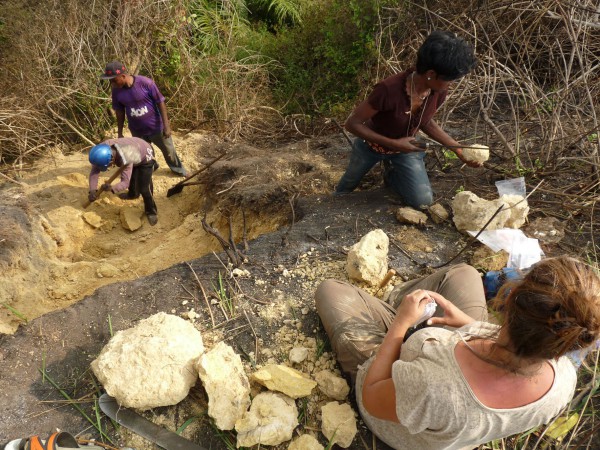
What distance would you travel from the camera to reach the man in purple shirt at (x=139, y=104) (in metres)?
3.66

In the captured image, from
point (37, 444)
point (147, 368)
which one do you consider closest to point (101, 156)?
point (147, 368)

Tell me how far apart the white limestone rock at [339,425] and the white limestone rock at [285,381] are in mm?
120

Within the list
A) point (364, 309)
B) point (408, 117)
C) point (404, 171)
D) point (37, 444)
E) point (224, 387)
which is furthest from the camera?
point (404, 171)

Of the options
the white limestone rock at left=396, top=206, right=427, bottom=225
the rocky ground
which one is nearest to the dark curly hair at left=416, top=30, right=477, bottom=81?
the white limestone rock at left=396, top=206, right=427, bottom=225

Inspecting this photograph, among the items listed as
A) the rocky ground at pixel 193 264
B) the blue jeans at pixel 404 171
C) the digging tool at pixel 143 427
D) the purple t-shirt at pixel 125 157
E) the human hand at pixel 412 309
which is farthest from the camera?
the purple t-shirt at pixel 125 157

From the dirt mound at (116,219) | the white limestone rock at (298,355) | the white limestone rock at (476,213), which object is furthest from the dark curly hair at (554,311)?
the dirt mound at (116,219)

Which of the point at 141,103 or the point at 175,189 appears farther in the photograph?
the point at 175,189

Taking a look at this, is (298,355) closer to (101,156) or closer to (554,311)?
→ (554,311)

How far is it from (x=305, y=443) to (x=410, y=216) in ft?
5.87

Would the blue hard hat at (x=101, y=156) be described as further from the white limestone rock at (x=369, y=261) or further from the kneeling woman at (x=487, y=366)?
the kneeling woman at (x=487, y=366)

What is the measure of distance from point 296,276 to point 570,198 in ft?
7.15

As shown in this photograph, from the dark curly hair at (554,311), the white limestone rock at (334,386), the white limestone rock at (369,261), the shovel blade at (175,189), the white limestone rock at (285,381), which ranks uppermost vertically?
the dark curly hair at (554,311)

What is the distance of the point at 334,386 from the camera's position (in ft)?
6.23

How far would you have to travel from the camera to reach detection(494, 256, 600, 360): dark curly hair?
1036 mm
